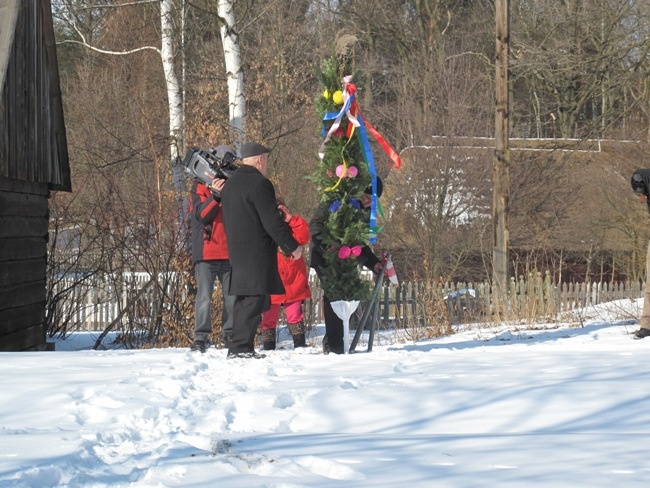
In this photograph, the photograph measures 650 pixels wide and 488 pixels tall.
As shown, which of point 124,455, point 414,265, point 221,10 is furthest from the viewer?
point 414,265

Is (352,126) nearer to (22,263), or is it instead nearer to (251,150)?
(251,150)

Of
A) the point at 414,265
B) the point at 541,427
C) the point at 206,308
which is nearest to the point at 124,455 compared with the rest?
the point at 541,427

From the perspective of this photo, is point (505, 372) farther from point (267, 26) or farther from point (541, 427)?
point (267, 26)

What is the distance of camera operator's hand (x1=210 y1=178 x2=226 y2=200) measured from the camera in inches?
342

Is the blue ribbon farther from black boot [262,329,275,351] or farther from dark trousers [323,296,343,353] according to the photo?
black boot [262,329,275,351]

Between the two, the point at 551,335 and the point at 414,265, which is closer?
the point at 551,335

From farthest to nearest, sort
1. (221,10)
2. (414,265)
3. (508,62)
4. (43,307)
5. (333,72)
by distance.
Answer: (414,265) → (508,62) → (221,10) → (43,307) → (333,72)

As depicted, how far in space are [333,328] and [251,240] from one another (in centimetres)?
148

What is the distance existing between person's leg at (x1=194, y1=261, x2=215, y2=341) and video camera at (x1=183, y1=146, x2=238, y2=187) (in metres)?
0.75

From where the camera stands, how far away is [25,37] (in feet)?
36.1

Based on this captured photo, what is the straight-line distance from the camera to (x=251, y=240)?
801cm

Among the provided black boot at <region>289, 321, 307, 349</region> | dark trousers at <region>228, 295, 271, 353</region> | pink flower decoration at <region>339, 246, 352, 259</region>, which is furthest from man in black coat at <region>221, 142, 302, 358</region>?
black boot at <region>289, 321, 307, 349</region>

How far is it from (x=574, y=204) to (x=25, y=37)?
727 inches

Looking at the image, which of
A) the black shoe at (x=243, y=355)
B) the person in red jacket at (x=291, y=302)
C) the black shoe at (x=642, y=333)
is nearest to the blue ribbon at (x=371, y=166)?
the black shoe at (x=243, y=355)
